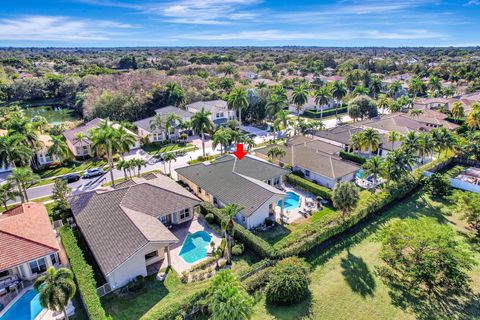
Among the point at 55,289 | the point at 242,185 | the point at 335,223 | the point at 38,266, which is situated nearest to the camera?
the point at 55,289

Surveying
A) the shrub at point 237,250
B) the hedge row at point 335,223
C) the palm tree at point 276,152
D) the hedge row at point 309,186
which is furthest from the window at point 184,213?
the palm tree at point 276,152

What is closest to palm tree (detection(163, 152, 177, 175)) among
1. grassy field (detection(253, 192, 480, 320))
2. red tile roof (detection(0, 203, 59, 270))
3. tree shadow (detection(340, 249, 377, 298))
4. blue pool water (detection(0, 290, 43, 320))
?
red tile roof (detection(0, 203, 59, 270))

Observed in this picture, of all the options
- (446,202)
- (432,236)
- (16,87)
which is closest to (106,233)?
(432,236)

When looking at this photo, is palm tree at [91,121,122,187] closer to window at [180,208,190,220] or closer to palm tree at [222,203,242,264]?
window at [180,208,190,220]


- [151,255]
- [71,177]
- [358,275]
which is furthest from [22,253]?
[358,275]

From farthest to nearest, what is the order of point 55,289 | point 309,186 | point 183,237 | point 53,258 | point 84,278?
point 309,186 < point 183,237 < point 53,258 < point 84,278 < point 55,289

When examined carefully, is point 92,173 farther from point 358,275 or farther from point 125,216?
point 358,275

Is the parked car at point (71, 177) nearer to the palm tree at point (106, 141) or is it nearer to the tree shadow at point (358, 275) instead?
the palm tree at point (106, 141)
